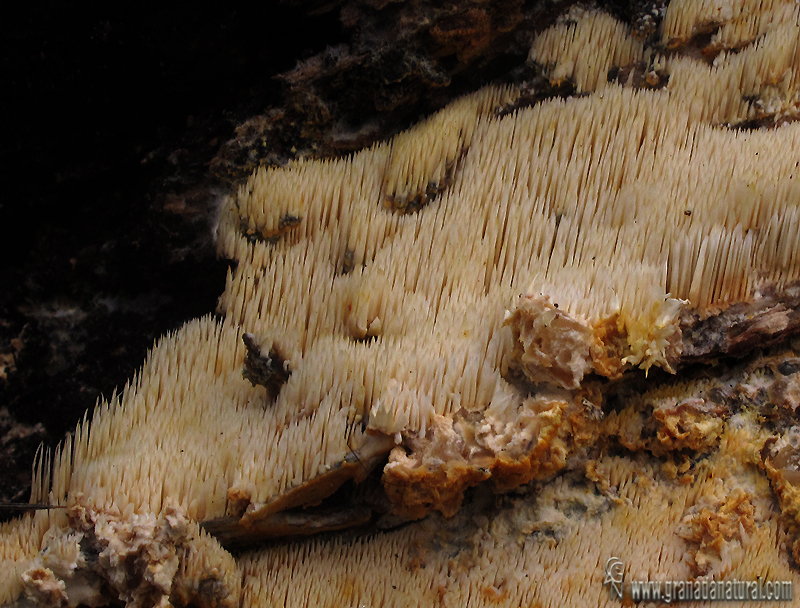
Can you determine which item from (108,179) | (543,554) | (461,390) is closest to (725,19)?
(461,390)

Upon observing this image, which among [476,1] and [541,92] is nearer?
[476,1]

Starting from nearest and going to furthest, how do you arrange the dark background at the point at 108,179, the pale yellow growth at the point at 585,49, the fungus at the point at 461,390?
the fungus at the point at 461,390
the dark background at the point at 108,179
the pale yellow growth at the point at 585,49

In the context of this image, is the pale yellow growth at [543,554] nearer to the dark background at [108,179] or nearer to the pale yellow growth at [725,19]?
the dark background at [108,179]

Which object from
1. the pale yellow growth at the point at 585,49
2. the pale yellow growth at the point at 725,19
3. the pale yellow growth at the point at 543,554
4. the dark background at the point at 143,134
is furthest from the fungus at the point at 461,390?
the pale yellow growth at the point at 725,19

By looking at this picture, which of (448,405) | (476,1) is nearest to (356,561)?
(448,405)

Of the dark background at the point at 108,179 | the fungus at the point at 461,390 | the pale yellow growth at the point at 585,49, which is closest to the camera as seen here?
the fungus at the point at 461,390

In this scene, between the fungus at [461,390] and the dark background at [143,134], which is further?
the dark background at [143,134]

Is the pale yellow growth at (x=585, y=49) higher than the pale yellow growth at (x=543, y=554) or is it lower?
higher

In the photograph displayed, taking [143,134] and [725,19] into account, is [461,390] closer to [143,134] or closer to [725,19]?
[143,134]

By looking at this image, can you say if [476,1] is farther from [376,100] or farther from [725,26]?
[725,26]
